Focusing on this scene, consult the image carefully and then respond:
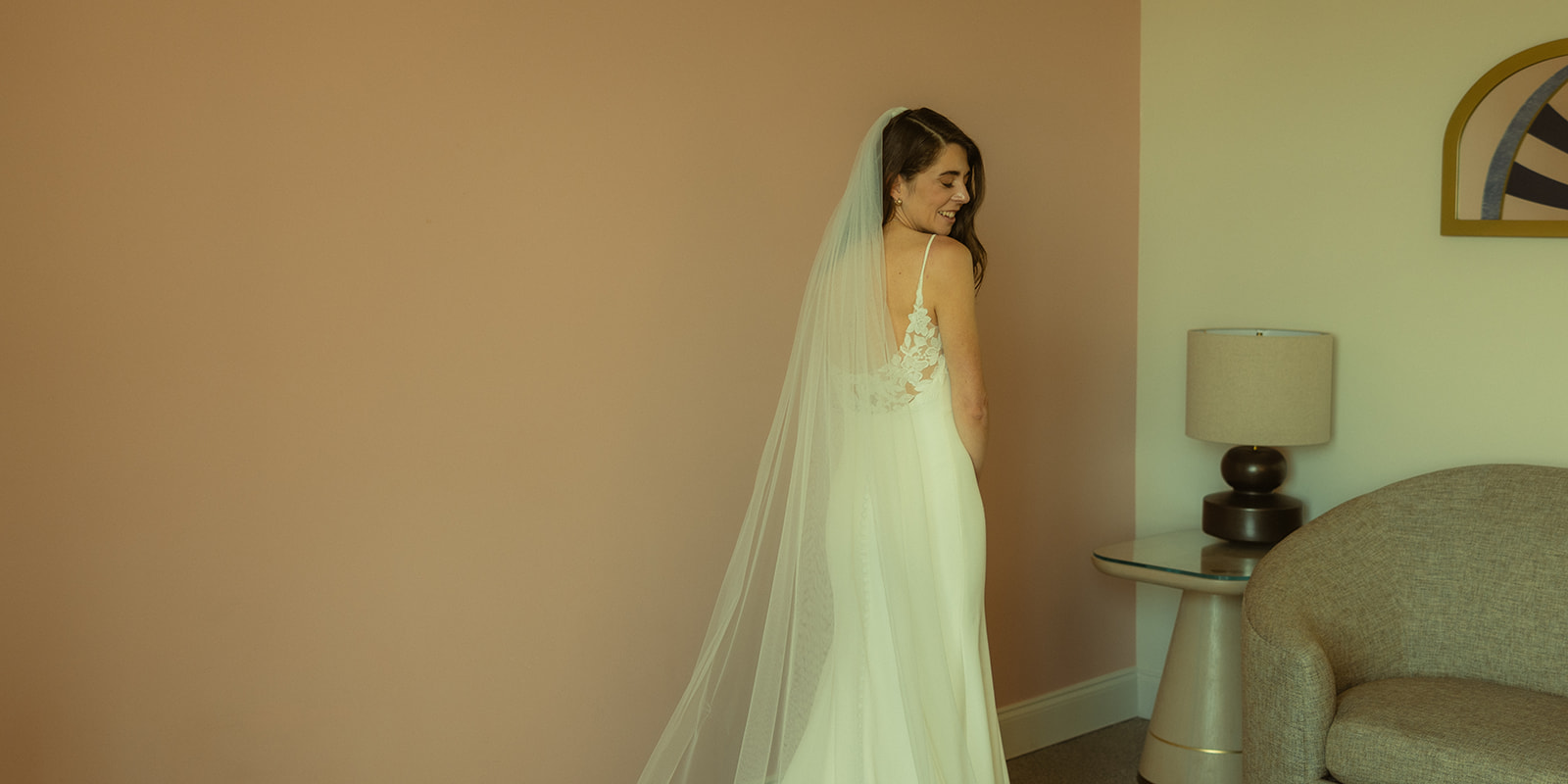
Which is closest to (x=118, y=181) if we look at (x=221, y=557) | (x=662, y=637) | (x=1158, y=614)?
(x=221, y=557)

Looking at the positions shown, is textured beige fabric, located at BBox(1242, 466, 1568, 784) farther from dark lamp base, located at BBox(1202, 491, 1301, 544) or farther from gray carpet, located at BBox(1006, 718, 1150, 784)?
gray carpet, located at BBox(1006, 718, 1150, 784)

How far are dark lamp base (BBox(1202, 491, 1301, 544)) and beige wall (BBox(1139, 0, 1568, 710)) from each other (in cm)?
24

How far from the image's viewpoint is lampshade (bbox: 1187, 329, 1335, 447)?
3.32 meters

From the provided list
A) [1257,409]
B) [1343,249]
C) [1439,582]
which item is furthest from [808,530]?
[1343,249]

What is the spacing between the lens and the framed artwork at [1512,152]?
10.1 ft

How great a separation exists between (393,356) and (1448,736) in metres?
2.43

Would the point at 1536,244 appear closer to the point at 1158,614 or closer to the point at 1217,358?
the point at 1217,358

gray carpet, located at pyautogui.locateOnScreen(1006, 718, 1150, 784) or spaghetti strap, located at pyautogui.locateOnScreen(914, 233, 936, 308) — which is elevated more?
spaghetti strap, located at pyautogui.locateOnScreen(914, 233, 936, 308)

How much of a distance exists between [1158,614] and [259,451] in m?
2.99

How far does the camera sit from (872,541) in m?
2.56

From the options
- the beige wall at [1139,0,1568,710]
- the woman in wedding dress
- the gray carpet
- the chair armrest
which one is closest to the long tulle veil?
the woman in wedding dress

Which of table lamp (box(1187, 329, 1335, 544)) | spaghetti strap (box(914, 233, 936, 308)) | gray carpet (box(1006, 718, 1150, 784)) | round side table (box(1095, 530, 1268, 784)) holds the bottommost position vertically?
gray carpet (box(1006, 718, 1150, 784))

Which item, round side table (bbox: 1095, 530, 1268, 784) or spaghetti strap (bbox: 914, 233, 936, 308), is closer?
spaghetti strap (bbox: 914, 233, 936, 308)

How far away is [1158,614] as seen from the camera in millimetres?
4129
